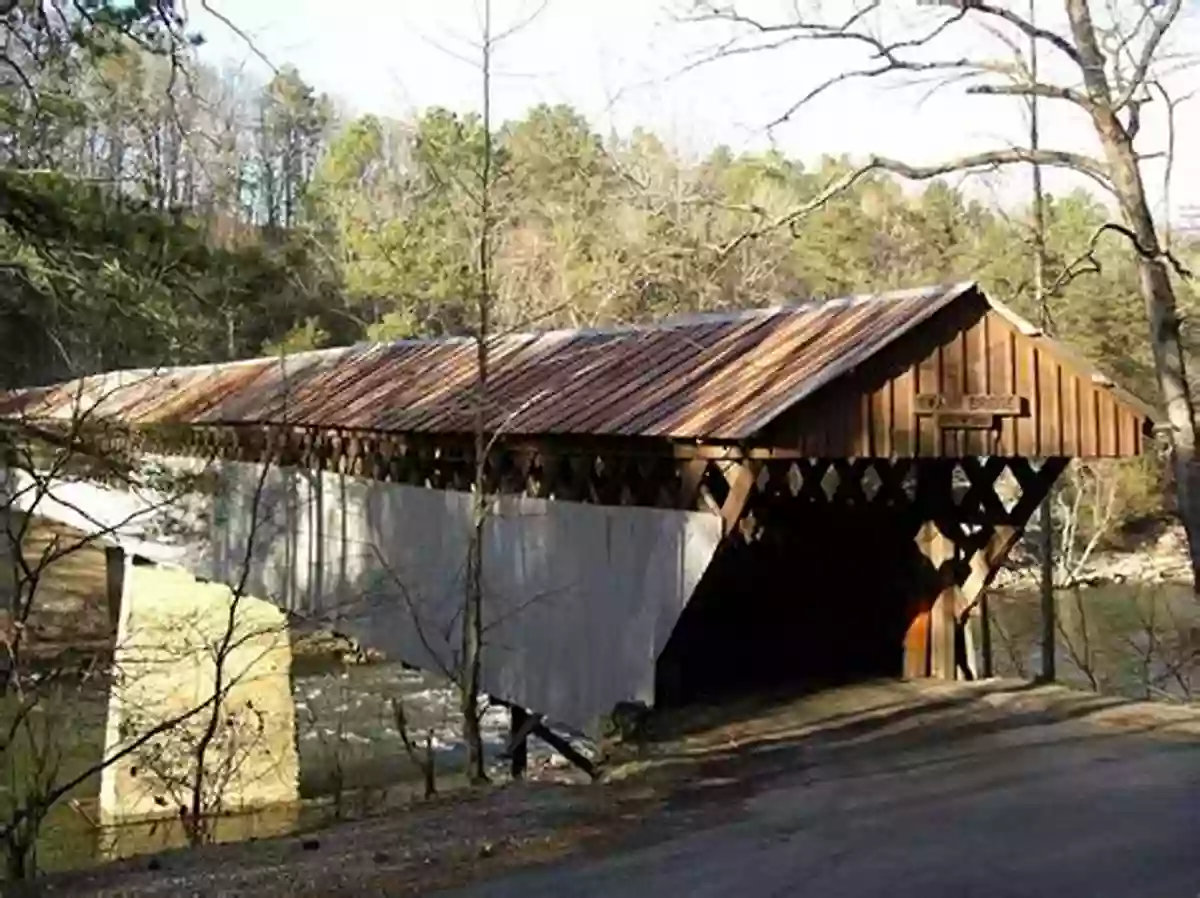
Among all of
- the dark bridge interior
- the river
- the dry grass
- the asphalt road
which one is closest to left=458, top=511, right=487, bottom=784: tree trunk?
the dark bridge interior

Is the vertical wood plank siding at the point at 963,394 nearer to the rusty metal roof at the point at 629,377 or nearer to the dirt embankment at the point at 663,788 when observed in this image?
the rusty metal roof at the point at 629,377

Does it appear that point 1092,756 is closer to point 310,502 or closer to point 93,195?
point 93,195

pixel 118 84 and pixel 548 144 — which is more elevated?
pixel 548 144

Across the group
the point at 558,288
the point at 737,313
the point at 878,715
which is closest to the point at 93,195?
the point at 737,313

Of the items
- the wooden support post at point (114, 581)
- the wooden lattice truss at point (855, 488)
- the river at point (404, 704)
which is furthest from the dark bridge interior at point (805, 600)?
the wooden support post at point (114, 581)

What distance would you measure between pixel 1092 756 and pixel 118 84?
21.0 ft

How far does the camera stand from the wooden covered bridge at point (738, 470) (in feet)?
26.4

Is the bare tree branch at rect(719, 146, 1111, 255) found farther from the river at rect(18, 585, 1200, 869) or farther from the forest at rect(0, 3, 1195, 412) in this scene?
the river at rect(18, 585, 1200, 869)

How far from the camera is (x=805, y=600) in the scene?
34.8ft

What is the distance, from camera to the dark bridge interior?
1010 cm

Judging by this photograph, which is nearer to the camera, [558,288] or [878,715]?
[878,715]

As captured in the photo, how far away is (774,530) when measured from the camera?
10.5 metres

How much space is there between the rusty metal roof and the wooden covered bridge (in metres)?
0.02

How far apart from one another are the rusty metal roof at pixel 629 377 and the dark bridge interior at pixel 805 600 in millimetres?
1504
